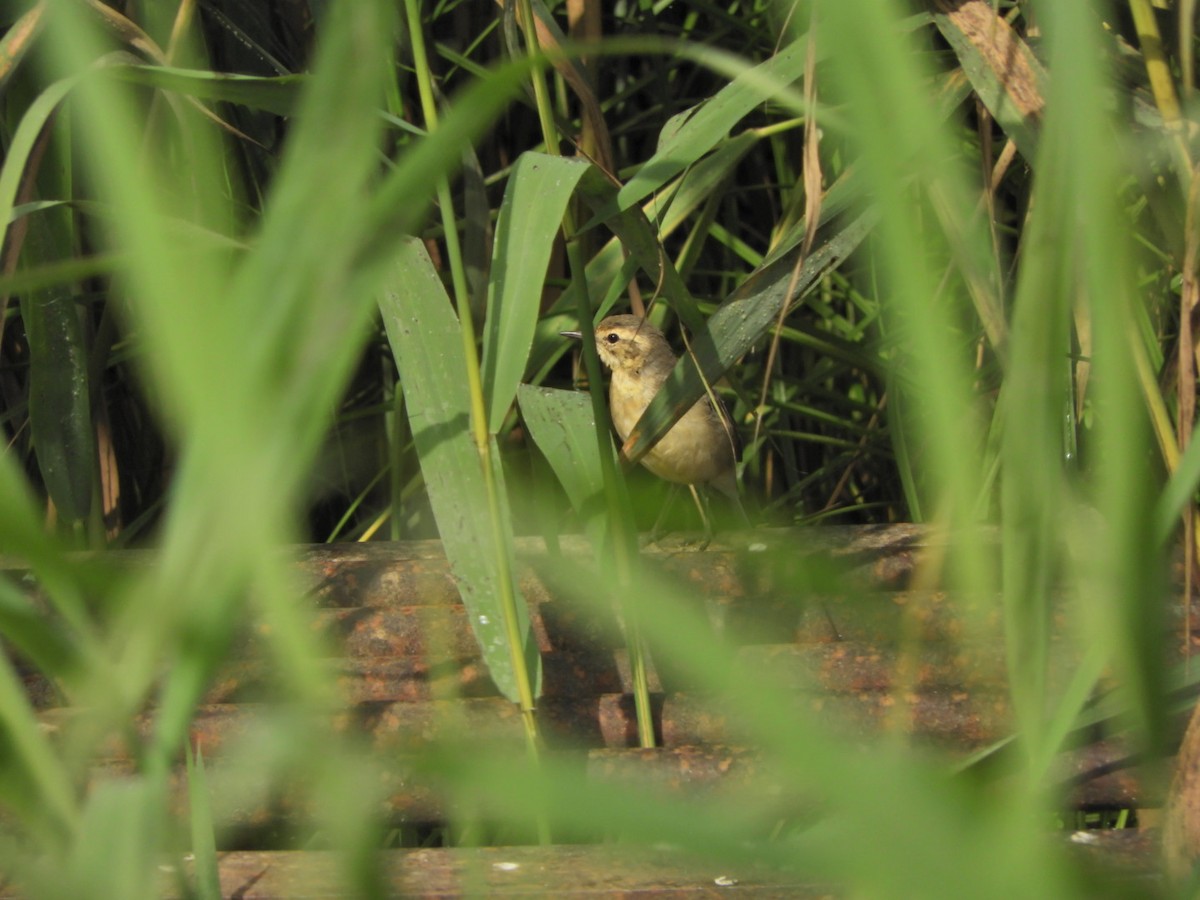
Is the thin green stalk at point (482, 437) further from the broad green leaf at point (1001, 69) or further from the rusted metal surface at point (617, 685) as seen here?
the broad green leaf at point (1001, 69)

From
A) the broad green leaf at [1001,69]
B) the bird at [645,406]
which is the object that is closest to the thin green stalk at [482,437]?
the broad green leaf at [1001,69]

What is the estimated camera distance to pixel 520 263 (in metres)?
1.39

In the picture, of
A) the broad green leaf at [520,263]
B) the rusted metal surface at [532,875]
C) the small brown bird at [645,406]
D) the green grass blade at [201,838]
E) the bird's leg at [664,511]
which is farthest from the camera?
the bird's leg at [664,511]

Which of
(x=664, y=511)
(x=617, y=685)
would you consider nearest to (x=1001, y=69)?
(x=617, y=685)

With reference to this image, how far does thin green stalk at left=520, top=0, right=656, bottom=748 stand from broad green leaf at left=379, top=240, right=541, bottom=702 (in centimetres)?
17

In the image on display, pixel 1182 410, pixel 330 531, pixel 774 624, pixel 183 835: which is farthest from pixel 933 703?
pixel 330 531

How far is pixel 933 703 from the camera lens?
5.75 feet

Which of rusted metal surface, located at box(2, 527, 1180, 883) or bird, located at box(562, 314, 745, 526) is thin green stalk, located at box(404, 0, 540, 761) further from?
bird, located at box(562, 314, 745, 526)

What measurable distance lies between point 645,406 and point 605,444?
5.88 feet

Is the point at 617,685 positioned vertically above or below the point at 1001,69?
below

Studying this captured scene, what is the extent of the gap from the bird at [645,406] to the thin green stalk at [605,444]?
1.70 metres

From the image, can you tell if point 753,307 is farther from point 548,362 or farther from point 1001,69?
point 548,362

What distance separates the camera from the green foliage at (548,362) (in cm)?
62

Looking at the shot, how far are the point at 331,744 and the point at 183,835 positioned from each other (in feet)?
3.04
